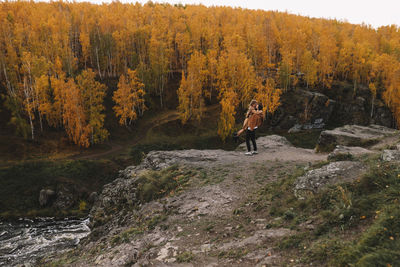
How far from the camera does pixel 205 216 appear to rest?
10328 millimetres

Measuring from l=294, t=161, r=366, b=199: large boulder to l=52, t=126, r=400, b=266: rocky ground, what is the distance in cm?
3

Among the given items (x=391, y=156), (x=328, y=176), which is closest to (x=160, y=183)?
(x=328, y=176)

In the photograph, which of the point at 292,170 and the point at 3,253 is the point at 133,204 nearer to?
the point at 292,170

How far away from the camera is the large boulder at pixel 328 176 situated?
9.08 meters

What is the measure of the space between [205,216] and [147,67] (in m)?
63.1

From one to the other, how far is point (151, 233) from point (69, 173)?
3437 centimetres

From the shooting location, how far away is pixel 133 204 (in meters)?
14.7

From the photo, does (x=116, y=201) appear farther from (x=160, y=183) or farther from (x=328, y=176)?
(x=328, y=176)

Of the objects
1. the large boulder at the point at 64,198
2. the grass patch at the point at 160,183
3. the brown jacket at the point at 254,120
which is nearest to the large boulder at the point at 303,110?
the large boulder at the point at 64,198

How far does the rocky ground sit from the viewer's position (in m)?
7.41

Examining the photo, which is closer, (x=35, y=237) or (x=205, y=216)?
(x=205, y=216)

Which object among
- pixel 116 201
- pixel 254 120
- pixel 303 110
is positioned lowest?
pixel 303 110

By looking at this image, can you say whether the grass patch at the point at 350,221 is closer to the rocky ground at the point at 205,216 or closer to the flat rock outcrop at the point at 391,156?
the rocky ground at the point at 205,216

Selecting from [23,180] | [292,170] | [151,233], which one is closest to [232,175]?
[292,170]
